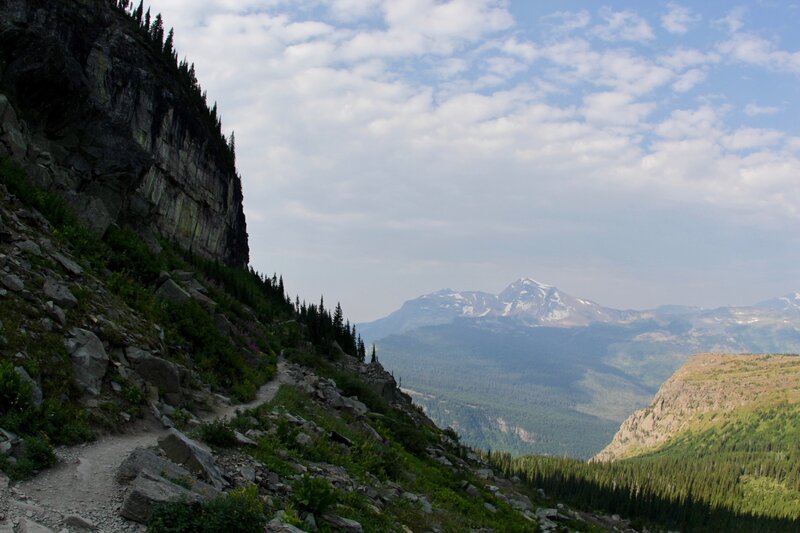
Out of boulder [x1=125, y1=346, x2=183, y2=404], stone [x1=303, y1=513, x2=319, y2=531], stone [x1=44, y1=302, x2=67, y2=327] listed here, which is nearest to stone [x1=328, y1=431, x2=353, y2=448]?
boulder [x1=125, y1=346, x2=183, y2=404]

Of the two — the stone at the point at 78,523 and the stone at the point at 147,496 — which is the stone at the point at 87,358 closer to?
the stone at the point at 147,496

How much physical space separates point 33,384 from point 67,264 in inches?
353

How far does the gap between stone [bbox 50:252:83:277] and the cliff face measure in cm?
709

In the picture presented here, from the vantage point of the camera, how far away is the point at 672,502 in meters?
132

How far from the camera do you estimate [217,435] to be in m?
15.9

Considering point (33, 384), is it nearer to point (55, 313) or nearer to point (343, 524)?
point (55, 313)

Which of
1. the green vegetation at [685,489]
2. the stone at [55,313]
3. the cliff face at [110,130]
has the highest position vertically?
the cliff face at [110,130]

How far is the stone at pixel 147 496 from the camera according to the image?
1053 centimetres

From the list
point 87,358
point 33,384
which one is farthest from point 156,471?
point 87,358

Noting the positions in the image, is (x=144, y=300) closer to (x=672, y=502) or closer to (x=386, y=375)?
(x=386, y=375)

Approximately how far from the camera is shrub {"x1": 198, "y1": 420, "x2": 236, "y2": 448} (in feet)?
52.0

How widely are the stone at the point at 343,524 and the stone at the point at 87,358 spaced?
7.53 m

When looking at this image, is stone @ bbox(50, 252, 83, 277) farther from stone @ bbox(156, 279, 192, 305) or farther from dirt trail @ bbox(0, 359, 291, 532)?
dirt trail @ bbox(0, 359, 291, 532)

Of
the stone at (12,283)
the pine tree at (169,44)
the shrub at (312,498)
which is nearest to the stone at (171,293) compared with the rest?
the stone at (12,283)
